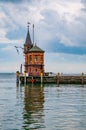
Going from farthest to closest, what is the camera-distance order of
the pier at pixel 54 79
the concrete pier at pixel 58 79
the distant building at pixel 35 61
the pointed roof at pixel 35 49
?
the pointed roof at pixel 35 49 < the distant building at pixel 35 61 < the concrete pier at pixel 58 79 < the pier at pixel 54 79

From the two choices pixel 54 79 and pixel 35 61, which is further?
pixel 35 61

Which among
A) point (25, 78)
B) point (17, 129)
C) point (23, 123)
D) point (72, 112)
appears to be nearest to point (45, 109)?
point (72, 112)

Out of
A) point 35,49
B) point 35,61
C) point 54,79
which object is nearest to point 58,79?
point 54,79

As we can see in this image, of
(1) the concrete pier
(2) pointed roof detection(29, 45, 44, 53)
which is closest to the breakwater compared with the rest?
(1) the concrete pier

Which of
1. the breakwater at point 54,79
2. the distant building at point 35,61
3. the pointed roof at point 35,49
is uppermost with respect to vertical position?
the pointed roof at point 35,49

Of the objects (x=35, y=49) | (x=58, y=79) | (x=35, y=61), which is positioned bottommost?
(x=58, y=79)

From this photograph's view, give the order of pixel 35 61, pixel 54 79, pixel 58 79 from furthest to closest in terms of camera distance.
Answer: pixel 35 61, pixel 54 79, pixel 58 79

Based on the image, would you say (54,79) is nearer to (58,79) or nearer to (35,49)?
(58,79)

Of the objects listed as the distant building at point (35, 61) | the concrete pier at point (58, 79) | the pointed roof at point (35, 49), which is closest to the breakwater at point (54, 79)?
the concrete pier at point (58, 79)

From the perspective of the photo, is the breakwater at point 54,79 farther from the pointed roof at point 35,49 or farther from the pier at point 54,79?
the pointed roof at point 35,49

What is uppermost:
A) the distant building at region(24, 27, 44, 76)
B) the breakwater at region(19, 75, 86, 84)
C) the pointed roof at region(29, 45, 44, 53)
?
the pointed roof at region(29, 45, 44, 53)

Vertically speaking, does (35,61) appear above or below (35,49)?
below

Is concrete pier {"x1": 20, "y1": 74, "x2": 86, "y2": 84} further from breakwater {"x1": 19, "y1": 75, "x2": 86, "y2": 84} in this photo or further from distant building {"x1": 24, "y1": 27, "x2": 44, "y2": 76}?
distant building {"x1": 24, "y1": 27, "x2": 44, "y2": 76}

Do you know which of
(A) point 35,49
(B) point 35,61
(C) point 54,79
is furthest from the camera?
(A) point 35,49
